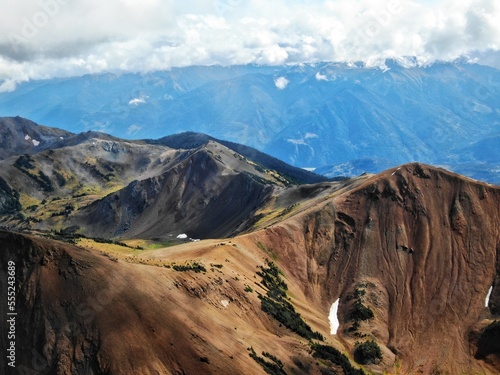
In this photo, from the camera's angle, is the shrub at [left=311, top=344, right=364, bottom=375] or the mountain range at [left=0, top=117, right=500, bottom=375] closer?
the mountain range at [left=0, top=117, right=500, bottom=375]

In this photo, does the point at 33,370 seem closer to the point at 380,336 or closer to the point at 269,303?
the point at 269,303

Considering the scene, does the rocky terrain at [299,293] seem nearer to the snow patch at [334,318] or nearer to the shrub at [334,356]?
the shrub at [334,356]

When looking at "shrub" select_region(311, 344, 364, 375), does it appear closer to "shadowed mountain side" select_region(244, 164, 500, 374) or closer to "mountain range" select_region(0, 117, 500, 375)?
"mountain range" select_region(0, 117, 500, 375)

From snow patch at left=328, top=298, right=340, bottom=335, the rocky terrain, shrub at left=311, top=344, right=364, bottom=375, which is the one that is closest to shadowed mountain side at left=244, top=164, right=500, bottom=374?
the rocky terrain

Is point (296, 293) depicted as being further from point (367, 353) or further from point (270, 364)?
point (270, 364)

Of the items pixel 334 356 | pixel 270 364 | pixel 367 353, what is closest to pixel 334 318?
pixel 367 353

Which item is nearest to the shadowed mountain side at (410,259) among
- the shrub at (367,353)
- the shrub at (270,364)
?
the shrub at (367,353)
